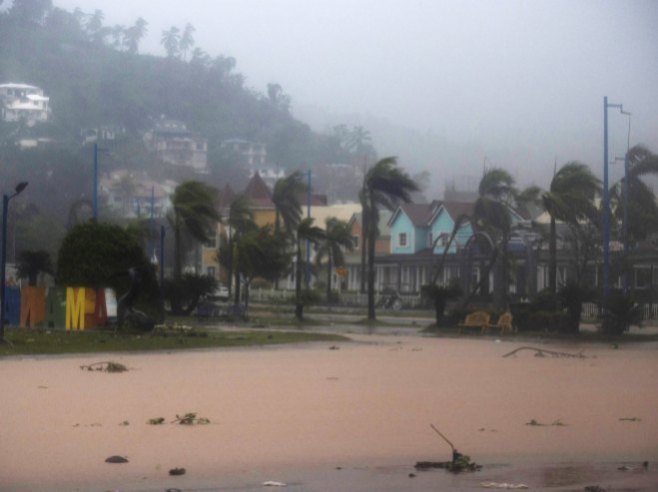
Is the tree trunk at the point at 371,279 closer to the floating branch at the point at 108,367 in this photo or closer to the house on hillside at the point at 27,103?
the floating branch at the point at 108,367

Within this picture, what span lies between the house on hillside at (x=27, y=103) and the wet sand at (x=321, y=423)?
169ft

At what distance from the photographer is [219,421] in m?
15.0

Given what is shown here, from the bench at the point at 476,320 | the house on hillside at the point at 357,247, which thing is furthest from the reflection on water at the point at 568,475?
the house on hillside at the point at 357,247

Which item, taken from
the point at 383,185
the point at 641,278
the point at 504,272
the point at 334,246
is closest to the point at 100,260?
the point at 504,272

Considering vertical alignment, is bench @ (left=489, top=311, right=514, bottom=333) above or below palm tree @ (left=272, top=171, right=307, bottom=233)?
below

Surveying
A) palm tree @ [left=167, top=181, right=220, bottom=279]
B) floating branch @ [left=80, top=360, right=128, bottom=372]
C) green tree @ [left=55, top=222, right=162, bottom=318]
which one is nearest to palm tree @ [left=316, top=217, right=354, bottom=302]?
palm tree @ [left=167, top=181, right=220, bottom=279]

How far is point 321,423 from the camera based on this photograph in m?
15.0

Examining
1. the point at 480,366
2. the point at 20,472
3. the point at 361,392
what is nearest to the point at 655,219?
the point at 480,366

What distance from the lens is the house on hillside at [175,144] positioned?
98375 mm

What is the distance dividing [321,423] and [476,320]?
24.7 metres

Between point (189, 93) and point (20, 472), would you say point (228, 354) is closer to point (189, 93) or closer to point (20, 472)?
point (20, 472)

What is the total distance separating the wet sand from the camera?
38.3 ft

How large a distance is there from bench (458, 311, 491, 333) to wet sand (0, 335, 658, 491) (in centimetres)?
1414

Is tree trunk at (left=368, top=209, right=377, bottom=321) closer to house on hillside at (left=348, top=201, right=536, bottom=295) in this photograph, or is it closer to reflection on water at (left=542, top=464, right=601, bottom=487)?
house on hillside at (left=348, top=201, right=536, bottom=295)
